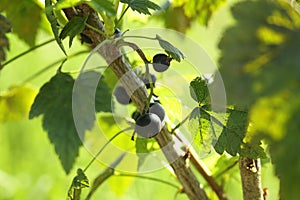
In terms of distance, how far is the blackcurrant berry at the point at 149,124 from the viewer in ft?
3.52

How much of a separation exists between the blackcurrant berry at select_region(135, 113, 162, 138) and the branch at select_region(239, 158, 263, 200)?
0.16 metres

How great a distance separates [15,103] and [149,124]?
31.7 inches

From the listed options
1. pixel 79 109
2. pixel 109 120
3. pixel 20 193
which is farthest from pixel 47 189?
pixel 79 109

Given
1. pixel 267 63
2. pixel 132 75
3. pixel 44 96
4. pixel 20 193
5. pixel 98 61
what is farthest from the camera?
pixel 20 193

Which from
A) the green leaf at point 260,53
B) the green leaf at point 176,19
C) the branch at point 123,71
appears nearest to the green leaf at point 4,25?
the branch at point 123,71

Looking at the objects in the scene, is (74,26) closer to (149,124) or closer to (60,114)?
(149,124)

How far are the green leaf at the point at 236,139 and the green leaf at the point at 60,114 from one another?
0.47 meters

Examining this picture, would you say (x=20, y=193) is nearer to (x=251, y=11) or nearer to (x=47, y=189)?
(x=47, y=189)

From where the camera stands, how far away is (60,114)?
4.86 ft

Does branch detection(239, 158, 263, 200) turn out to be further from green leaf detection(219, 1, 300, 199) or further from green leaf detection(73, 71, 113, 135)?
green leaf detection(219, 1, 300, 199)

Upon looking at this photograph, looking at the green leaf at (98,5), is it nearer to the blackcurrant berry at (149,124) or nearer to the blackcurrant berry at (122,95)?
the blackcurrant berry at (149,124)

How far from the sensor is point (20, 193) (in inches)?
104

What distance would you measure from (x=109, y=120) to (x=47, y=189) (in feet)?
3.39

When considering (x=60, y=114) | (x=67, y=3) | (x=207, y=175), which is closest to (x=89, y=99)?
(x=60, y=114)
